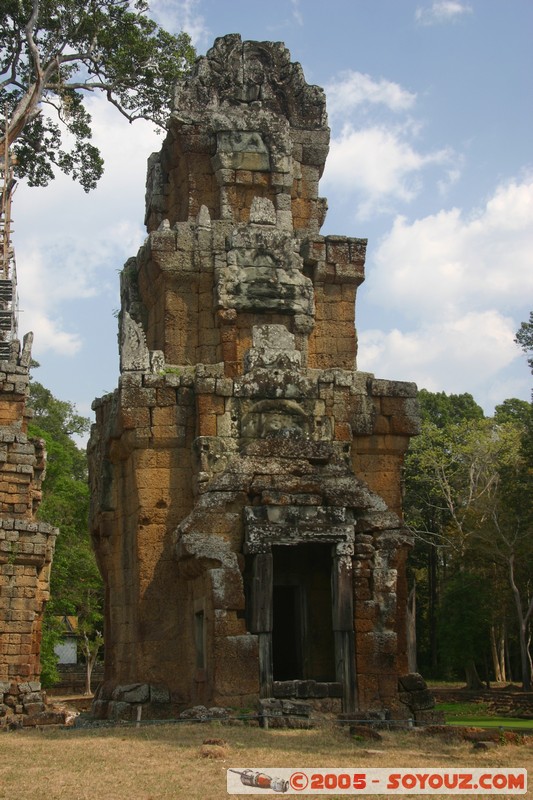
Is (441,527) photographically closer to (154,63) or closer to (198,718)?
(154,63)

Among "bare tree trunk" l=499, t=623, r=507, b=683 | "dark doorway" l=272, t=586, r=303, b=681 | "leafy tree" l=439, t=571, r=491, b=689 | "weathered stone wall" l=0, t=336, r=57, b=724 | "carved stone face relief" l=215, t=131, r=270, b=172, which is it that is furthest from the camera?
"bare tree trunk" l=499, t=623, r=507, b=683

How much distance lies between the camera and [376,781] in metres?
9.60

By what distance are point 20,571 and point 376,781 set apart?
11.6m

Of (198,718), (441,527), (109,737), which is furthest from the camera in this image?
(441,527)

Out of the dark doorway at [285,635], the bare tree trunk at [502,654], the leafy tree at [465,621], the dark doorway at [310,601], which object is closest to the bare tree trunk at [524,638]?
the leafy tree at [465,621]

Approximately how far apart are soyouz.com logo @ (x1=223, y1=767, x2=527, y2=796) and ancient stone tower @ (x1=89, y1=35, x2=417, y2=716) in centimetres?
465

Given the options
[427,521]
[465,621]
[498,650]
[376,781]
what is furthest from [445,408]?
[376,781]

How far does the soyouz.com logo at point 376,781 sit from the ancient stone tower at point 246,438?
465 centimetres

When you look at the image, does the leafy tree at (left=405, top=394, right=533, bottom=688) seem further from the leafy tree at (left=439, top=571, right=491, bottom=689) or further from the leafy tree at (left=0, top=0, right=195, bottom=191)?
the leafy tree at (left=0, top=0, right=195, bottom=191)

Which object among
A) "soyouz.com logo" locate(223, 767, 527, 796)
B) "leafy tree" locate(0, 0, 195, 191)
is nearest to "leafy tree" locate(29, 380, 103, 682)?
"leafy tree" locate(0, 0, 195, 191)

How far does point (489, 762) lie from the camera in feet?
34.5

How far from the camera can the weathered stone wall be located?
19094mm

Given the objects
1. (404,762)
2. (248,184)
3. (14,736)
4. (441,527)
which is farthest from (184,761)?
(441,527)

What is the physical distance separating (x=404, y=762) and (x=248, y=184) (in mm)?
10813
